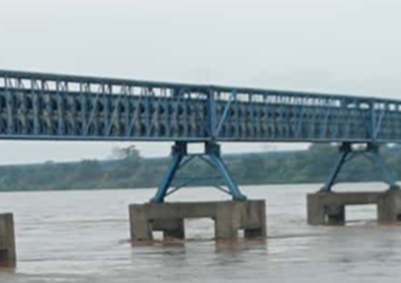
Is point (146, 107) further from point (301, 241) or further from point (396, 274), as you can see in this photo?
point (396, 274)

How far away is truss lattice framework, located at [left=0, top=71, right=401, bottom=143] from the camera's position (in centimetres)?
6512

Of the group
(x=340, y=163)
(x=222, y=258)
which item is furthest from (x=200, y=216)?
(x=340, y=163)

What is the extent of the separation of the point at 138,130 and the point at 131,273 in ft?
68.2

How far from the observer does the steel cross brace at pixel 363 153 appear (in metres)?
96.5

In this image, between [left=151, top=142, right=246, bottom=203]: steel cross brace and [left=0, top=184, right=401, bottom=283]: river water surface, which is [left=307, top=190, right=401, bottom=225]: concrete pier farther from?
[left=151, top=142, right=246, bottom=203]: steel cross brace

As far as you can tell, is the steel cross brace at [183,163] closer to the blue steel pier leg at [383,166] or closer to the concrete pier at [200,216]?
the concrete pier at [200,216]

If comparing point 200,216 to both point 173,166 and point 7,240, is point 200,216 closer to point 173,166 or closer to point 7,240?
point 173,166

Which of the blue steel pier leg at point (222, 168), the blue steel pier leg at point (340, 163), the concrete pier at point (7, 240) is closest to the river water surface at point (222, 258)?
the concrete pier at point (7, 240)

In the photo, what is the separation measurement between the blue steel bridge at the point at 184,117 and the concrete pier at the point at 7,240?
15.8 feet

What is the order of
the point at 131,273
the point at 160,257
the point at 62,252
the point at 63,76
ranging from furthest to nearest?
the point at 62,252 < the point at 63,76 < the point at 160,257 < the point at 131,273

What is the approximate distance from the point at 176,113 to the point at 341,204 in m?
22.9

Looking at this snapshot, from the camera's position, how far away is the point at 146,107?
2933 inches

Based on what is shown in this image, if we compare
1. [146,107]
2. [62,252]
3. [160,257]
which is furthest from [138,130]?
[160,257]

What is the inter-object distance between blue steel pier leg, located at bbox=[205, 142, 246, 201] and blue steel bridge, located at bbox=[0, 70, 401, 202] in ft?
0.18
